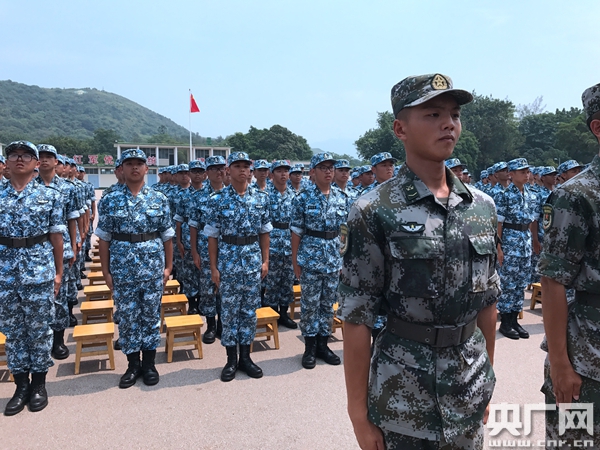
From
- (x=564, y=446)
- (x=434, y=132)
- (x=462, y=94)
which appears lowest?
(x=564, y=446)

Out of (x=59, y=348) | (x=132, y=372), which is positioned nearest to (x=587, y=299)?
(x=132, y=372)

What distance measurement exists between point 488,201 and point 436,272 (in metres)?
0.46

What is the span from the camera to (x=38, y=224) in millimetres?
3477

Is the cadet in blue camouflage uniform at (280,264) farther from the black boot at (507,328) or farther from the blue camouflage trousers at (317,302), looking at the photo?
the black boot at (507,328)

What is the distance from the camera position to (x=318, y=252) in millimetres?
4512

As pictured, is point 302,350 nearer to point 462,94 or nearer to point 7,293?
point 7,293

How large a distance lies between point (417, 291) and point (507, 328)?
4647mm

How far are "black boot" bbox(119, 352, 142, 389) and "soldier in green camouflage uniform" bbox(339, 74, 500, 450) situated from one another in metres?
3.10

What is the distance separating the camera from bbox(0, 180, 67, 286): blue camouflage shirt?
3.39 metres

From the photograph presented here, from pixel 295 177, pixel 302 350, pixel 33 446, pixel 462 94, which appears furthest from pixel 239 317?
pixel 295 177

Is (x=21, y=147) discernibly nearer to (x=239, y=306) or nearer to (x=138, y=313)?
(x=138, y=313)

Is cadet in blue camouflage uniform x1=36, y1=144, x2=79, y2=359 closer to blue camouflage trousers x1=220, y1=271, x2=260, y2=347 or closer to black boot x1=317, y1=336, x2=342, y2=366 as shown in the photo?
blue camouflage trousers x1=220, y1=271, x2=260, y2=347

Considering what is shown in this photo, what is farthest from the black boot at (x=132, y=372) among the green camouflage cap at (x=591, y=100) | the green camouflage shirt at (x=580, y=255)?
the green camouflage cap at (x=591, y=100)

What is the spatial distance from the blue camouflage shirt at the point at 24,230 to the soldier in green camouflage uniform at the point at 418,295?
9.86 feet
